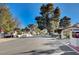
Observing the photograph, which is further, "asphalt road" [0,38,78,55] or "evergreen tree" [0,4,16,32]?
"evergreen tree" [0,4,16,32]

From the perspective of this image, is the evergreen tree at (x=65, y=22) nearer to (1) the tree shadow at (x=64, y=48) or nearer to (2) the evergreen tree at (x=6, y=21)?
(1) the tree shadow at (x=64, y=48)

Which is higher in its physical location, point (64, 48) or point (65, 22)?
point (65, 22)

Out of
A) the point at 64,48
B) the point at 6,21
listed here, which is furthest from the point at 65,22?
the point at 6,21

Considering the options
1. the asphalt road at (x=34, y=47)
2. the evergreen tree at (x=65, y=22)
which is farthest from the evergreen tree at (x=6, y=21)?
the evergreen tree at (x=65, y=22)

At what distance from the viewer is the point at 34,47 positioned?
778 centimetres

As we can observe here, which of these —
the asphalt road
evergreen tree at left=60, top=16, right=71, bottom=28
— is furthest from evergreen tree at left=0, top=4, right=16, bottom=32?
evergreen tree at left=60, top=16, right=71, bottom=28

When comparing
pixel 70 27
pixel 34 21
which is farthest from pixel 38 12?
pixel 70 27

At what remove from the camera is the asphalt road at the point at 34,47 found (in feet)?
25.4

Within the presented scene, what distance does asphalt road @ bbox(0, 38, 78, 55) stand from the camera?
7734mm

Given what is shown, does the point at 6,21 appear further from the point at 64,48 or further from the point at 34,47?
the point at 64,48

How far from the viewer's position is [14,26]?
7.88 m

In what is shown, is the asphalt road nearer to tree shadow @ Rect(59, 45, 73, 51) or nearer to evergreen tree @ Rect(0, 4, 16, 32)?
tree shadow @ Rect(59, 45, 73, 51)
